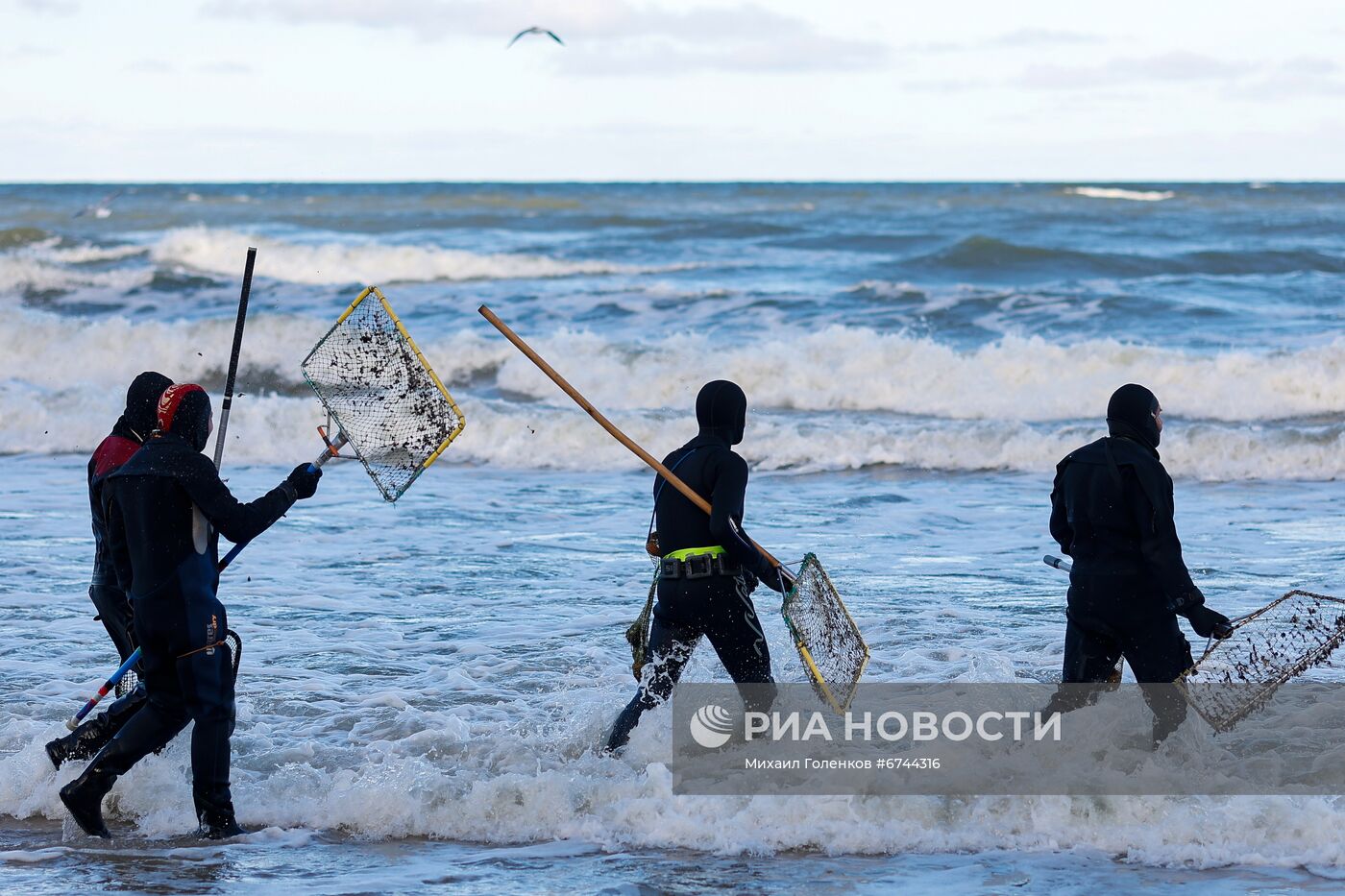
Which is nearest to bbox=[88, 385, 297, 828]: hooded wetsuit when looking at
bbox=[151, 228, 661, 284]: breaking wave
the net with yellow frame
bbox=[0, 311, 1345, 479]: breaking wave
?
the net with yellow frame

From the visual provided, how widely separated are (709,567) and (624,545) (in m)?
5.34

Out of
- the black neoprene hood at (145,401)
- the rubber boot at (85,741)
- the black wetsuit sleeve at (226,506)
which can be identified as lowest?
the rubber boot at (85,741)

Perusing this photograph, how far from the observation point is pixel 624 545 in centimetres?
1135

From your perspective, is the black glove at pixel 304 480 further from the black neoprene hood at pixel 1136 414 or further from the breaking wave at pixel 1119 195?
the breaking wave at pixel 1119 195

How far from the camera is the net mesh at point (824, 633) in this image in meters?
6.02

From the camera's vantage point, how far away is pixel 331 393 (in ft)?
21.3

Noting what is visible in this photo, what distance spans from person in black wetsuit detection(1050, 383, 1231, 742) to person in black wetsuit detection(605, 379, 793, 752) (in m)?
1.19

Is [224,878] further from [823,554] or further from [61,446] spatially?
[61,446]

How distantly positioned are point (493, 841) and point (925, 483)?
8.77 m

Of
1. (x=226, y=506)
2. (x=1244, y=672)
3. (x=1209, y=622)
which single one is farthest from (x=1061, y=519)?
(x=226, y=506)

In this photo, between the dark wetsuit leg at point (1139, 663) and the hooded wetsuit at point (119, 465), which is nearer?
the dark wetsuit leg at point (1139, 663)

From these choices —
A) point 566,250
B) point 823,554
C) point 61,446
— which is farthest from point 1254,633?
point 566,250

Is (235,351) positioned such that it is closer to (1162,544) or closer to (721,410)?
(721,410)

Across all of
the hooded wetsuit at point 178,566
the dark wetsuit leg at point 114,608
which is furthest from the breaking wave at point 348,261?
the hooded wetsuit at point 178,566
